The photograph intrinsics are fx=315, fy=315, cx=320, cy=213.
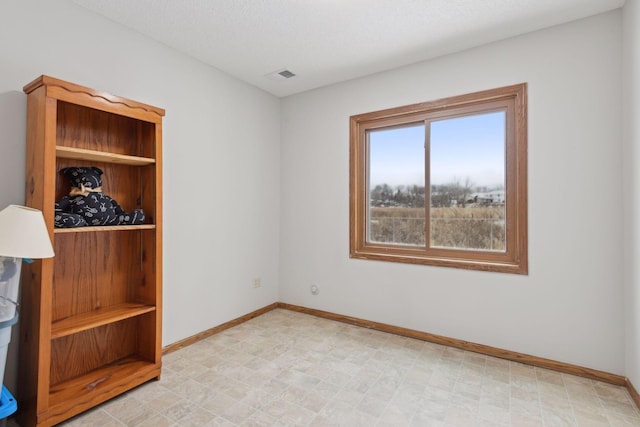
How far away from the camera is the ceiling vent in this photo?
3177 millimetres

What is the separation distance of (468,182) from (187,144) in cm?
258

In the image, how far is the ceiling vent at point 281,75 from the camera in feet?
10.4

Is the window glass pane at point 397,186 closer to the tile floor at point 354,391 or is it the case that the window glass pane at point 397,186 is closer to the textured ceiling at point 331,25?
the textured ceiling at point 331,25

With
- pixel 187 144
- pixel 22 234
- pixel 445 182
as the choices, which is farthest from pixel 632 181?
pixel 22 234

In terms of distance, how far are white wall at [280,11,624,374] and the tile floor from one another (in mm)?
278

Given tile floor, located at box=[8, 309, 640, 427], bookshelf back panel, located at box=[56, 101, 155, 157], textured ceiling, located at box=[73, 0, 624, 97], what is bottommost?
tile floor, located at box=[8, 309, 640, 427]

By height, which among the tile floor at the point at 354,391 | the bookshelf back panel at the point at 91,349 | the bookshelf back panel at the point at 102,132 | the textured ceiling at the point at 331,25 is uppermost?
the textured ceiling at the point at 331,25

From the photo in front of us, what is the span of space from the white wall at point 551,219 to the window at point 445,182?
0.10 meters

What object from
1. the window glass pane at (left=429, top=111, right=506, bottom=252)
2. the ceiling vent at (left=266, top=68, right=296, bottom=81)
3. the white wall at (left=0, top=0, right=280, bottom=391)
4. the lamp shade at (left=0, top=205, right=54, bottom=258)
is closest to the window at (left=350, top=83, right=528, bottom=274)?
the window glass pane at (left=429, top=111, right=506, bottom=252)

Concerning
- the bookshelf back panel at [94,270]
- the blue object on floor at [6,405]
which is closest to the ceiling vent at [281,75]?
the bookshelf back panel at [94,270]

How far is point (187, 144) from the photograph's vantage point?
2828 mm

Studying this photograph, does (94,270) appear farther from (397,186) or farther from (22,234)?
(397,186)

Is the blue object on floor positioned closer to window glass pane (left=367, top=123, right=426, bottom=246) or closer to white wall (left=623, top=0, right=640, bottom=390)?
window glass pane (left=367, top=123, right=426, bottom=246)

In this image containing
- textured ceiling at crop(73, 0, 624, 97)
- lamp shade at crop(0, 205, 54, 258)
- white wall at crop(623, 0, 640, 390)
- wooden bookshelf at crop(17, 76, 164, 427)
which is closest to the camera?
lamp shade at crop(0, 205, 54, 258)
